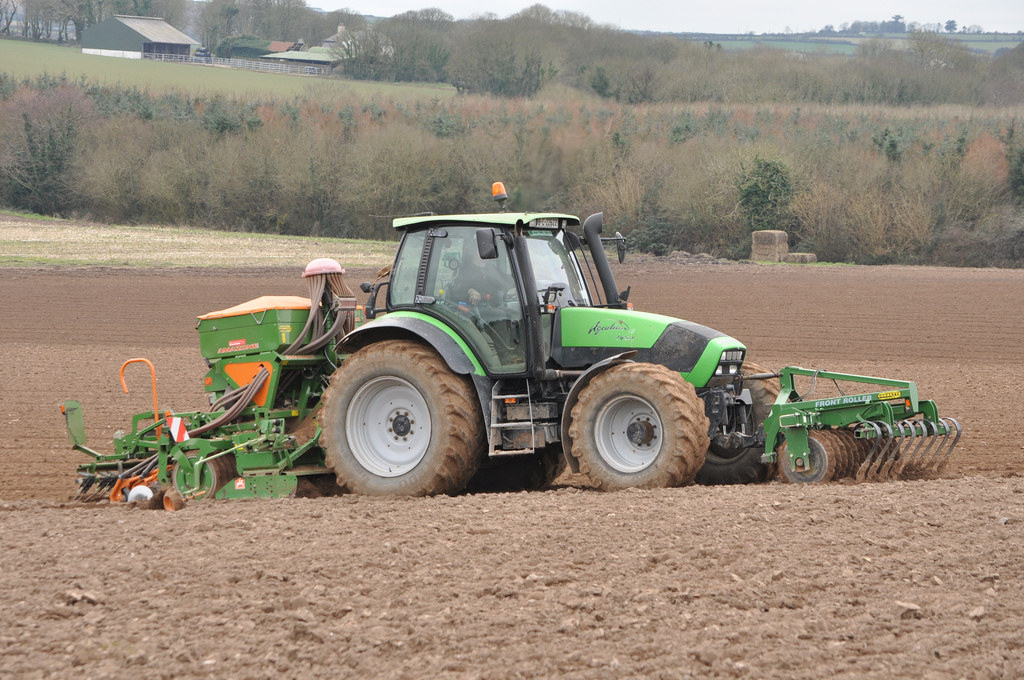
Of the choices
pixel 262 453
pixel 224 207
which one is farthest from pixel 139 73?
pixel 262 453

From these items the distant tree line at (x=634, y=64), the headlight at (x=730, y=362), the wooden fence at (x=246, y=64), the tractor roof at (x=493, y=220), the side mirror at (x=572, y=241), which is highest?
the wooden fence at (x=246, y=64)

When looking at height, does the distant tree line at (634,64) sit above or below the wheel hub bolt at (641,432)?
above

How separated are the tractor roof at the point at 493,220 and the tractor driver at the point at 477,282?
0.18 metres

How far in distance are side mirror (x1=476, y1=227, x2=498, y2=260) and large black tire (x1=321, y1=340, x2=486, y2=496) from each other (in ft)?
2.91

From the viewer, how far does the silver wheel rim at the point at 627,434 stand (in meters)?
7.25

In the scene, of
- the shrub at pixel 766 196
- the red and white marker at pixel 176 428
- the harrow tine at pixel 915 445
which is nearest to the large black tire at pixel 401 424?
the red and white marker at pixel 176 428

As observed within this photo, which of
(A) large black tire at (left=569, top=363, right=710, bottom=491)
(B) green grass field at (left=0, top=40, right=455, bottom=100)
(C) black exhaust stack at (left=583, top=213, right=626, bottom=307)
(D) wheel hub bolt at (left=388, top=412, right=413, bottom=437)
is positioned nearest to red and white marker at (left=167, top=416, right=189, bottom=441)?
(D) wheel hub bolt at (left=388, top=412, right=413, bottom=437)

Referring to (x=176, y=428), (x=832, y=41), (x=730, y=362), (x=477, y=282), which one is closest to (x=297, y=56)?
(x=832, y=41)

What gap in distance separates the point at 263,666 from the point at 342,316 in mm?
4676

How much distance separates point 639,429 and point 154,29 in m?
73.6

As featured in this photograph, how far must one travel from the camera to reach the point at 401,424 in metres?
7.94

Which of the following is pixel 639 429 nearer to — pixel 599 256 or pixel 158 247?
pixel 599 256

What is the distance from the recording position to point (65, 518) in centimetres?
728

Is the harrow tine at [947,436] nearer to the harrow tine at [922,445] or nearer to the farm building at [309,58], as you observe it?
the harrow tine at [922,445]
